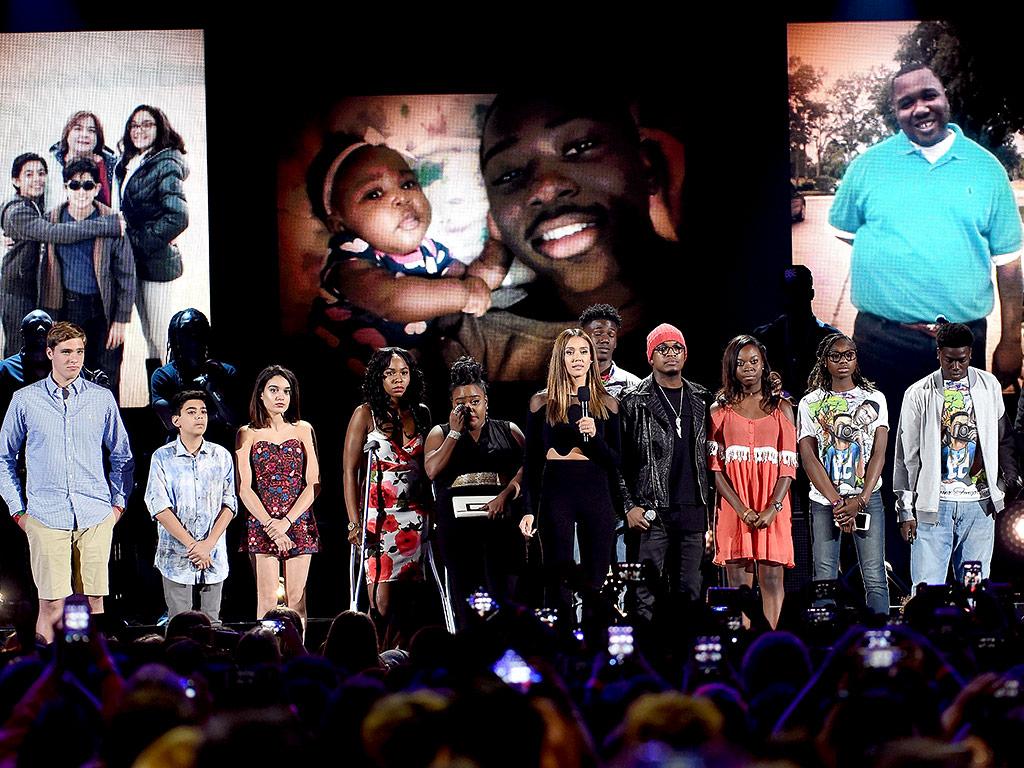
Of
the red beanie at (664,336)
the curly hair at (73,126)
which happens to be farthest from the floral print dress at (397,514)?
the curly hair at (73,126)

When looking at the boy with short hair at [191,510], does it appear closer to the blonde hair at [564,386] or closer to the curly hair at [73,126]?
the blonde hair at [564,386]

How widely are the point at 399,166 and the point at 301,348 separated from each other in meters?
1.27

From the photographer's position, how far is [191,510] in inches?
245

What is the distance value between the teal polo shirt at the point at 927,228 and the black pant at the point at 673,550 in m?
2.70

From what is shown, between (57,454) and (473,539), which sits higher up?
(57,454)

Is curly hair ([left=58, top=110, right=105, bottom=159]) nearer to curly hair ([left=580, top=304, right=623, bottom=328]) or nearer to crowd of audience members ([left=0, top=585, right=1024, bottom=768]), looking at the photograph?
curly hair ([left=580, top=304, right=623, bottom=328])

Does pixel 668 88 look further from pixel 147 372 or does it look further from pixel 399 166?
pixel 147 372

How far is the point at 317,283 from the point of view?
8234mm

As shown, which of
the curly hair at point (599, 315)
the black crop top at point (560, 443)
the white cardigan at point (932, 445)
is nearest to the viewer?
the black crop top at point (560, 443)

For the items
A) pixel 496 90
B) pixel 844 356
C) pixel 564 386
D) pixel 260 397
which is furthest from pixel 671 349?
pixel 496 90

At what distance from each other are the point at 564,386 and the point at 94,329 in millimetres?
3482

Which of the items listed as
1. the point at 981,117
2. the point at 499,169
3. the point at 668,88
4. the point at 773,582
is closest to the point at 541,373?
the point at 499,169

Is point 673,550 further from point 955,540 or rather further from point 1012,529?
point 1012,529

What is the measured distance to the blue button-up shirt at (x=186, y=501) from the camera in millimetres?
6191
